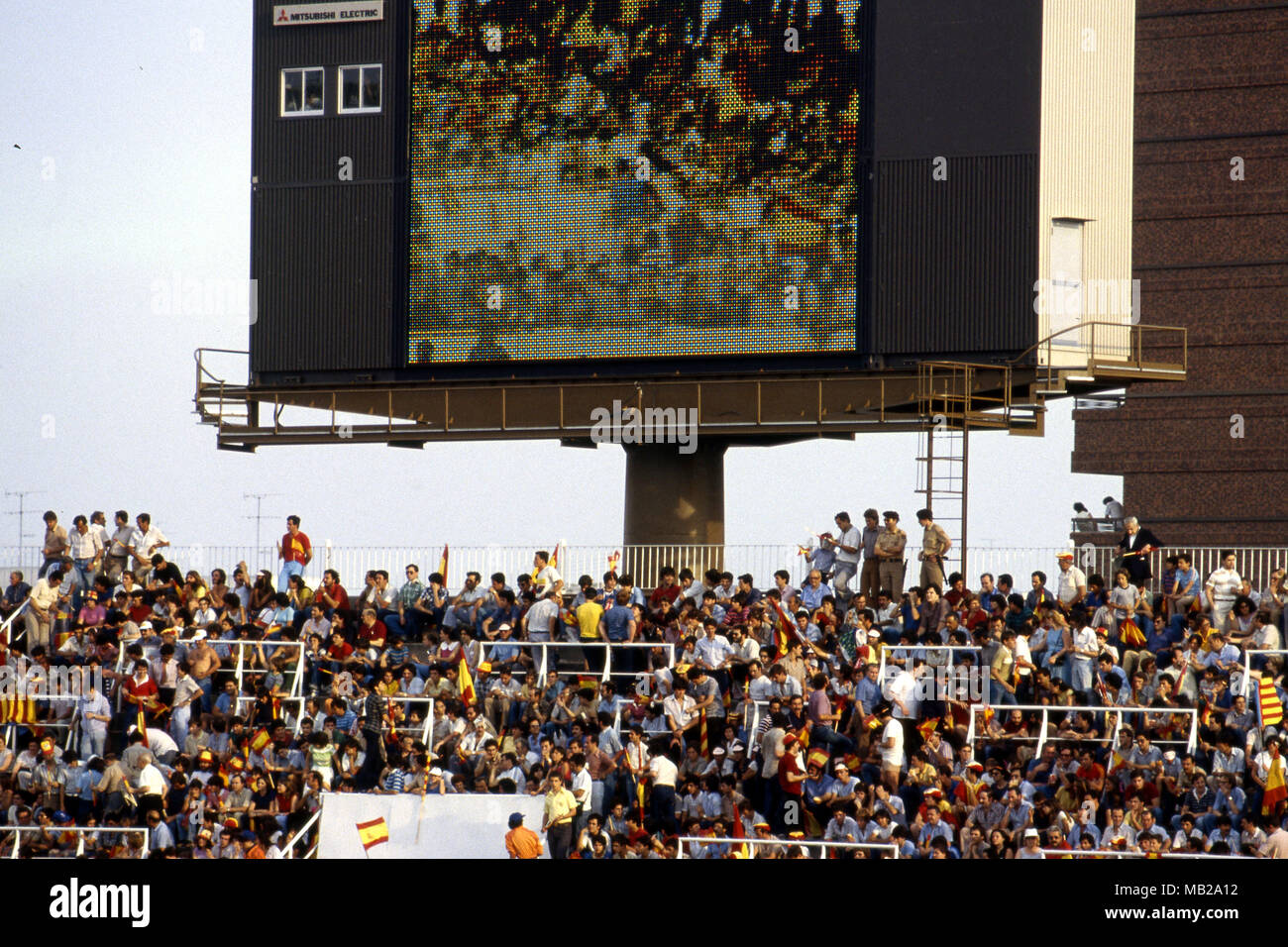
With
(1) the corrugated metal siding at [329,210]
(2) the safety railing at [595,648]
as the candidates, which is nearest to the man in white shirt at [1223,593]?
(2) the safety railing at [595,648]

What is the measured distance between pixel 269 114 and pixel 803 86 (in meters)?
7.37

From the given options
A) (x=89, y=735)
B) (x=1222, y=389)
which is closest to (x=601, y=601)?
(x=89, y=735)

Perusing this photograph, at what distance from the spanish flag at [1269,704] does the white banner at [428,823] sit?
22.6 feet

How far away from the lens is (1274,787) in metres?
17.3

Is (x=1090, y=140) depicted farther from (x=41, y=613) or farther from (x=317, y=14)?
(x=41, y=613)

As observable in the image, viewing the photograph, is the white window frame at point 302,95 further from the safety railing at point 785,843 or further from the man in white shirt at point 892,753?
the safety railing at point 785,843

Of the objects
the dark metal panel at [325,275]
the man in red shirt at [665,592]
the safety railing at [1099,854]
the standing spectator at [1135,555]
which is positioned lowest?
the safety railing at [1099,854]

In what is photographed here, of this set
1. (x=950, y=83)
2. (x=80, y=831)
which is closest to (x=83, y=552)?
(x=80, y=831)

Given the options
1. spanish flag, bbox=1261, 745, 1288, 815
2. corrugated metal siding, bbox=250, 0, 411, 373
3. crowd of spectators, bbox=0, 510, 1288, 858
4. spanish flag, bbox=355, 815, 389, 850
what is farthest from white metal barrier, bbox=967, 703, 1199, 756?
corrugated metal siding, bbox=250, 0, 411, 373

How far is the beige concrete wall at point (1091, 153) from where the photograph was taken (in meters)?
23.6
